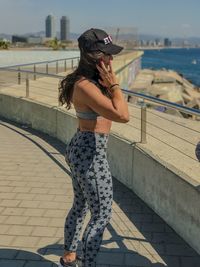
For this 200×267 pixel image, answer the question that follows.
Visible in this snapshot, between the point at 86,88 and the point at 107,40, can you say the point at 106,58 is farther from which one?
the point at 86,88

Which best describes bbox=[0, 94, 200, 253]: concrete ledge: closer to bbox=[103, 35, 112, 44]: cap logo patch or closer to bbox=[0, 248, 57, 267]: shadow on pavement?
bbox=[0, 248, 57, 267]: shadow on pavement

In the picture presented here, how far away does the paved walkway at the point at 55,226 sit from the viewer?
4348mm

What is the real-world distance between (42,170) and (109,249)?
2.95 metres

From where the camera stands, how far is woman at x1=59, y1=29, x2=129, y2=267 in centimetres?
324

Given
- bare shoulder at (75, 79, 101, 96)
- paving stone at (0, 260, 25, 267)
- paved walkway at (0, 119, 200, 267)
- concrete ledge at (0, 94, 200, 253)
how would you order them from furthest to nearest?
concrete ledge at (0, 94, 200, 253) → paved walkway at (0, 119, 200, 267) → paving stone at (0, 260, 25, 267) → bare shoulder at (75, 79, 101, 96)

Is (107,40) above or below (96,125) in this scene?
above

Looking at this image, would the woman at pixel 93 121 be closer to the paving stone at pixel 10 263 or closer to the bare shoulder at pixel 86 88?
the bare shoulder at pixel 86 88

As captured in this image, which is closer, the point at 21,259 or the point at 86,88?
the point at 86,88

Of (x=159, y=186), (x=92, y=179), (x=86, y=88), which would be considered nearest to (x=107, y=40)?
(x=86, y=88)

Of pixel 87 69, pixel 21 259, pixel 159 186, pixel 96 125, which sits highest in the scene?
pixel 87 69

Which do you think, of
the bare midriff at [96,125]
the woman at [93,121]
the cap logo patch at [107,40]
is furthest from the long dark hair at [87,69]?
the bare midriff at [96,125]

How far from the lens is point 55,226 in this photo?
5.07m

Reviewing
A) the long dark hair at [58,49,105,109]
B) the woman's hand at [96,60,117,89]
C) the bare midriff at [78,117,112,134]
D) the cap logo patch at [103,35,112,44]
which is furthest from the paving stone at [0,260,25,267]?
the cap logo patch at [103,35,112,44]

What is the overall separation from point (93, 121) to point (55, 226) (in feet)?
6.79
